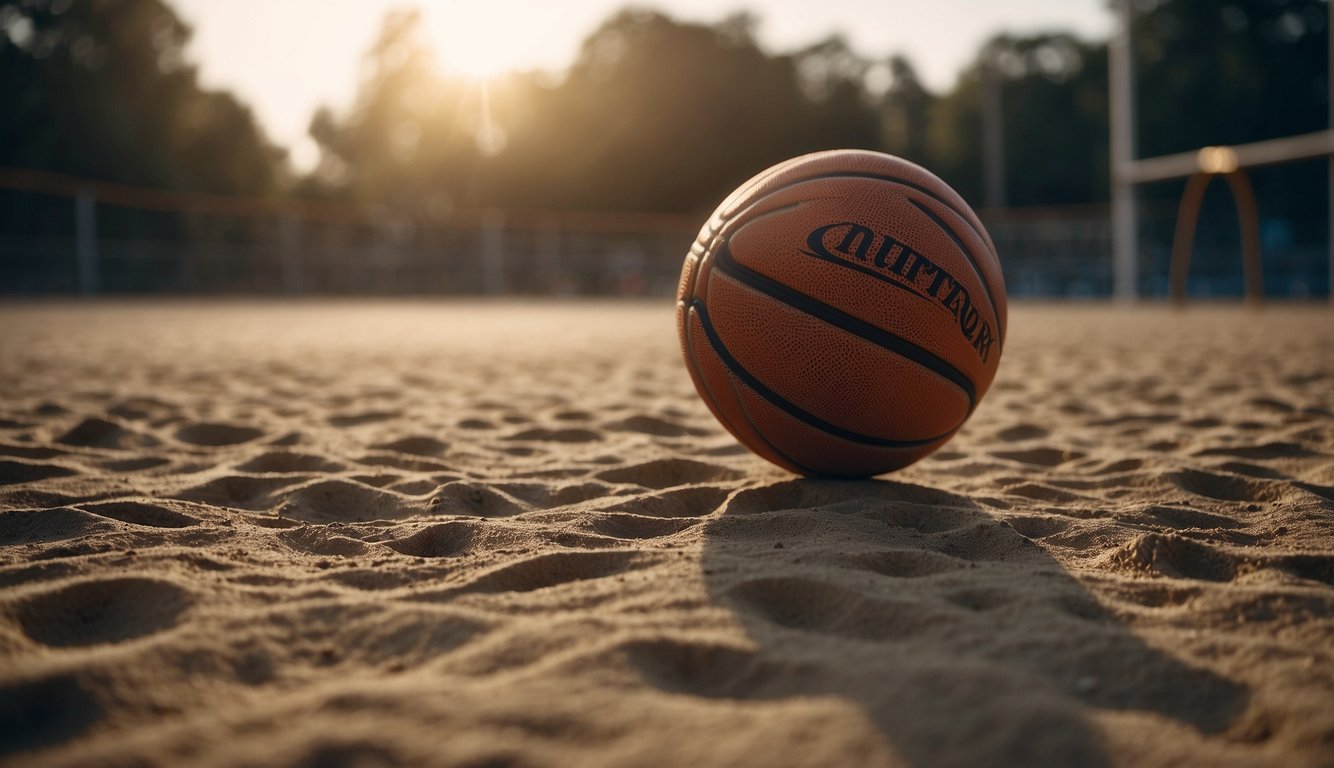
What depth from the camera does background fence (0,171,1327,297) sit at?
2184cm

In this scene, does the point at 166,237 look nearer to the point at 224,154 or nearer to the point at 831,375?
the point at 224,154

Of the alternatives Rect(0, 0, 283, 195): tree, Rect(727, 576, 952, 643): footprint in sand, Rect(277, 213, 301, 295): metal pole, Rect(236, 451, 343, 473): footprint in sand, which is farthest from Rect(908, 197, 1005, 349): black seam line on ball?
Rect(0, 0, 283, 195): tree

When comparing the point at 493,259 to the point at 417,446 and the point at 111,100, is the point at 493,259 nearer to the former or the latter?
the point at 111,100

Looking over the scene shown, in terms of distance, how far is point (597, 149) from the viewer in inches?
1486

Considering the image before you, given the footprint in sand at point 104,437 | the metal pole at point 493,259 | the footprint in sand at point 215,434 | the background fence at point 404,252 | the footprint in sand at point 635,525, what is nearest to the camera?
the footprint in sand at point 635,525

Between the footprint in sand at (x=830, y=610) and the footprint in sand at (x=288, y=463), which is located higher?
the footprint in sand at (x=288, y=463)

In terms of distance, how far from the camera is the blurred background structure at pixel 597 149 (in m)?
24.0

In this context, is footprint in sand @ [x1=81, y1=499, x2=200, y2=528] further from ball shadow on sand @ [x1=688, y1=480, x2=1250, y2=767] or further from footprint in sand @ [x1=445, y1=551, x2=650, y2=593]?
ball shadow on sand @ [x1=688, y1=480, x2=1250, y2=767]

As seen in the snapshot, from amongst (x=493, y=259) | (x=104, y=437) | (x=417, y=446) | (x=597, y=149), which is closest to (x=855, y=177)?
(x=417, y=446)

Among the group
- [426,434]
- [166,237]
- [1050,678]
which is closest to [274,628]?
[1050,678]

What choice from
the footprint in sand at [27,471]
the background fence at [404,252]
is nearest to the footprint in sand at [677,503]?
the footprint in sand at [27,471]

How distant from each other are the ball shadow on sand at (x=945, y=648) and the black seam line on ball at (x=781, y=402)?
0.43 metres

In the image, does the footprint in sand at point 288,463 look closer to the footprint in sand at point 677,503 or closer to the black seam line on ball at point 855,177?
the footprint in sand at point 677,503

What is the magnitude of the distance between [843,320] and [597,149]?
3635cm
